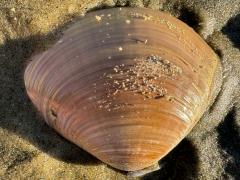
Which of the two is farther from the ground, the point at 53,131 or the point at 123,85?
the point at 123,85

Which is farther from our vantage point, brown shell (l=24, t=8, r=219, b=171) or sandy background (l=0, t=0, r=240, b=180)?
sandy background (l=0, t=0, r=240, b=180)

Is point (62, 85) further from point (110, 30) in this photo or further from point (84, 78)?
point (110, 30)

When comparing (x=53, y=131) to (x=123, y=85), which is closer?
(x=123, y=85)

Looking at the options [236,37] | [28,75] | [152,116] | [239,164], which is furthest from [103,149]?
[236,37]
